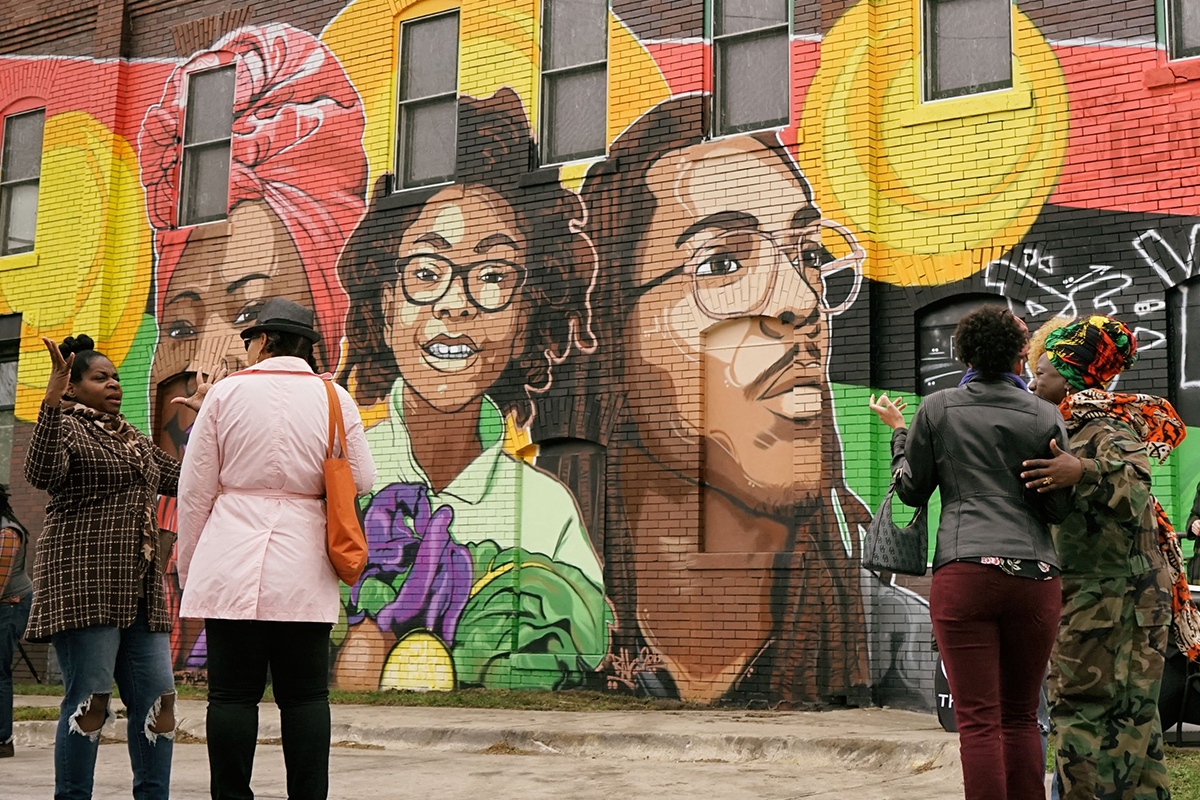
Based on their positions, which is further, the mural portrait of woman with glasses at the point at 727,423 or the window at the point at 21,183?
the window at the point at 21,183

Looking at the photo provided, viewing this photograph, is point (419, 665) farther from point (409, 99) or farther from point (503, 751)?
point (409, 99)

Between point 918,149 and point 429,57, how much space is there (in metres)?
5.61

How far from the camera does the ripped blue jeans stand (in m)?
5.75

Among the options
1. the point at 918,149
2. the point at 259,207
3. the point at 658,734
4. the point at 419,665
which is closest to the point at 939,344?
the point at 918,149

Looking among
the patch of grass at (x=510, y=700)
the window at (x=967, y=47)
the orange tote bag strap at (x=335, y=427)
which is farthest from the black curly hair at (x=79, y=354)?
the window at (x=967, y=47)

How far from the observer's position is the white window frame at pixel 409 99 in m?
15.2

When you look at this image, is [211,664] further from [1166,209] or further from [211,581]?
[1166,209]

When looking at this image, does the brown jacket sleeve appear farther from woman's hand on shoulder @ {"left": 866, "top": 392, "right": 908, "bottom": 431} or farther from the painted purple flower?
the painted purple flower

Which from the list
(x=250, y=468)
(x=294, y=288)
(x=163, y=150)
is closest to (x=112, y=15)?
(x=163, y=150)

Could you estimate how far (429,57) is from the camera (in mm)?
15469

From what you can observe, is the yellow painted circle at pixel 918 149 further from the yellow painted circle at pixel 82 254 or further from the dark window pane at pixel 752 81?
the yellow painted circle at pixel 82 254

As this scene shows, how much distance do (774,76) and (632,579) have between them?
4.77 meters

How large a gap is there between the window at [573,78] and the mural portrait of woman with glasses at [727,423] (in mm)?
541

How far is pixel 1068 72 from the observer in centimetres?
1191
